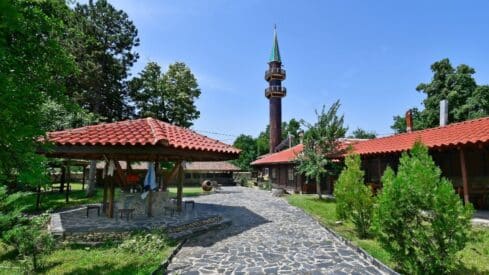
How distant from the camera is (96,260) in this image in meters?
6.48

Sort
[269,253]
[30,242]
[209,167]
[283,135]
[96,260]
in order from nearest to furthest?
1. [30,242]
2. [96,260]
3. [269,253]
4. [209,167]
5. [283,135]

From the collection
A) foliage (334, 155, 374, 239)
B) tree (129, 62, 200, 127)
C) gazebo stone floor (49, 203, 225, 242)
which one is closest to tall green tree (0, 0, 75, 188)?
gazebo stone floor (49, 203, 225, 242)

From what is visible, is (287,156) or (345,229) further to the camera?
(287,156)

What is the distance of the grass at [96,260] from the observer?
5887 mm

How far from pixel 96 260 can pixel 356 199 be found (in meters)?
6.78

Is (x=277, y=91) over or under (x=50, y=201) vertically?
over

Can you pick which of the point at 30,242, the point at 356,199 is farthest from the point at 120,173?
the point at 356,199

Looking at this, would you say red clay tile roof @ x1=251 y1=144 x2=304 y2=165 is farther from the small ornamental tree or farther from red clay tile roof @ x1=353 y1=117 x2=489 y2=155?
the small ornamental tree

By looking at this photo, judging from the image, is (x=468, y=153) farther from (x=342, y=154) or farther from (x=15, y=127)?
(x=15, y=127)

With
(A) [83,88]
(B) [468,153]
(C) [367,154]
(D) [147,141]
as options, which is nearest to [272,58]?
(A) [83,88]

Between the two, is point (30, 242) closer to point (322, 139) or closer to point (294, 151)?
point (322, 139)

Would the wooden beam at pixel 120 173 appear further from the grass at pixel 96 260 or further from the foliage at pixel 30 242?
the foliage at pixel 30 242

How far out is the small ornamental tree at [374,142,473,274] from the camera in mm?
4699

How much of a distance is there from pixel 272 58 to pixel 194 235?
34417mm
